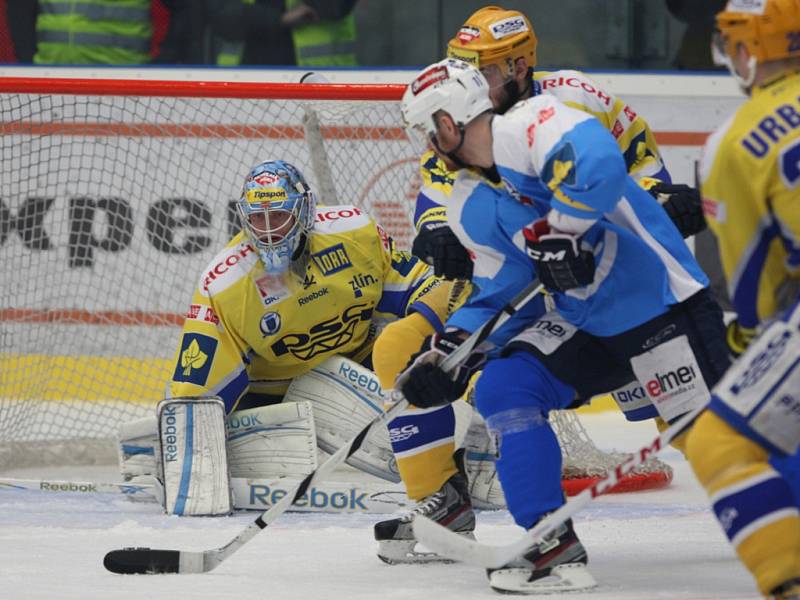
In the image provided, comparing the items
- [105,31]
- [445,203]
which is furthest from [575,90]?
[105,31]

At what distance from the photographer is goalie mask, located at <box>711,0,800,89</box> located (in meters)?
2.54

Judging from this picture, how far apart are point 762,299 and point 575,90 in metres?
1.40

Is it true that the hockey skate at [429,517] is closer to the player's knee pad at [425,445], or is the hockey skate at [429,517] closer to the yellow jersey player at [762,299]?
the player's knee pad at [425,445]

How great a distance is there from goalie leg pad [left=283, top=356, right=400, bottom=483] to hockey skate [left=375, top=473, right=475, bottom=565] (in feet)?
2.62

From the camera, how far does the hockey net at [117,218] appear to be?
5.43 meters

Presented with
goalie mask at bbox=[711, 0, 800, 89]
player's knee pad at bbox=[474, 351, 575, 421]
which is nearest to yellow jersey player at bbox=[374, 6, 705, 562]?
player's knee pad at bbox=[474, 351, 575, 421]

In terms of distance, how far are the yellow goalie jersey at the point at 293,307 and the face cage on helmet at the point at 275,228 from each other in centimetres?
8

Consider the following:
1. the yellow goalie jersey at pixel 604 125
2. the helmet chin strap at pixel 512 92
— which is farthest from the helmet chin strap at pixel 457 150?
the helmet chin strap at pixel 512 92

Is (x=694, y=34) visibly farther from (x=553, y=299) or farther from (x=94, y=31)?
(x=553, y=299)

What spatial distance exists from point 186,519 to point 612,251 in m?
1.56

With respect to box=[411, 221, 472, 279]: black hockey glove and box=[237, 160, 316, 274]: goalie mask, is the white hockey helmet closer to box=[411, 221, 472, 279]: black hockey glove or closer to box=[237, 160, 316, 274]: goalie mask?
box=[411, 221, 472, 279]: black hockey glove

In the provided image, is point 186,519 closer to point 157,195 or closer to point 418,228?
point 418,228

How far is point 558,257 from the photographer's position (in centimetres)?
307

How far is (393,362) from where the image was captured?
389cm
